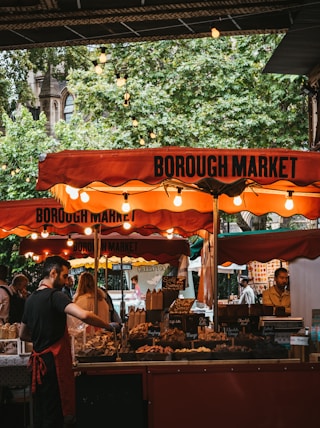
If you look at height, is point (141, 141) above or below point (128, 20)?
above

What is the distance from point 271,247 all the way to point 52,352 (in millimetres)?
6512

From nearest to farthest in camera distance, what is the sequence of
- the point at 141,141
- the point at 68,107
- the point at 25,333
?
the point at 25,333 < the point at 141,141 < the point at 68,107

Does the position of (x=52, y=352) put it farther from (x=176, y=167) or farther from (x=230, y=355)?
(x=176, y=167)

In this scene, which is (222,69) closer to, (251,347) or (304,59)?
(304,59)

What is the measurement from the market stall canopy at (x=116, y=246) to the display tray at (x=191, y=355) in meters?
8.20

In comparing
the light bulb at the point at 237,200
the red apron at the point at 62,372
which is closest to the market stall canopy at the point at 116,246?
the light bulb at the point at 237,200

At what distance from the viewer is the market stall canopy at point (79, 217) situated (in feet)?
43.4

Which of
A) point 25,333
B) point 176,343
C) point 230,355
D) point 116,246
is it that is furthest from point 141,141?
point 25,333

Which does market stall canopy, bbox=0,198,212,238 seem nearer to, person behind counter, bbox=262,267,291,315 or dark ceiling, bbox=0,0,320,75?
person behind counter, bbox=262,267,291,315

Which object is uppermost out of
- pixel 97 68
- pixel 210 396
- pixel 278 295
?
pixel 97 68

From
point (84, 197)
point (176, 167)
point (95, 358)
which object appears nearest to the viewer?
point (176, 167)

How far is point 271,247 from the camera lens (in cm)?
1430

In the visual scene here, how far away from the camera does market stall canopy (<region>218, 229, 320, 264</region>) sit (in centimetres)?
1386

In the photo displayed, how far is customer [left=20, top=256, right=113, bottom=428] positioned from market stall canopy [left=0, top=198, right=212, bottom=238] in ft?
13.9
